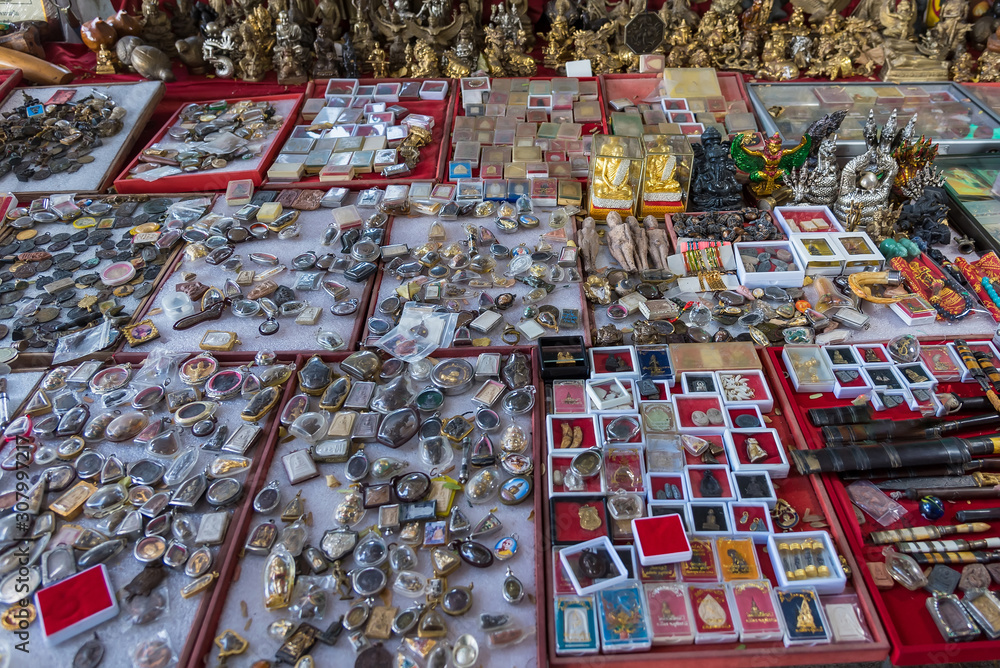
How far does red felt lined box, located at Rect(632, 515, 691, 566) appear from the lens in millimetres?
1759

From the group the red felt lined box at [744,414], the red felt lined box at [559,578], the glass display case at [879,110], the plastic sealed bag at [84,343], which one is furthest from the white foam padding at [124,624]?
the glass display case at [879,110]

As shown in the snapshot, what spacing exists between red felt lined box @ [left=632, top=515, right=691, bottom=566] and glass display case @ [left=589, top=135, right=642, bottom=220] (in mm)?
1668

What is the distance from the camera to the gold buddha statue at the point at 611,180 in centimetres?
302

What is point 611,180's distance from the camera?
3057 millimetres

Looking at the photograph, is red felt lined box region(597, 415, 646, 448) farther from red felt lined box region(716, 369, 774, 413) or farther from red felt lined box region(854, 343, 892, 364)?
red felt lined box region(854, 343, 892, 364)

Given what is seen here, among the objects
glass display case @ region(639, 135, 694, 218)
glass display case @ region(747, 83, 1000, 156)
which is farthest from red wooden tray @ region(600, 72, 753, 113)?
glass display case @ region(639, 135, 694, 218)

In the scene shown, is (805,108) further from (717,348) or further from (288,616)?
(288,616)

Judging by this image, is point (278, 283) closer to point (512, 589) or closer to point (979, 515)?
point (512, 589)

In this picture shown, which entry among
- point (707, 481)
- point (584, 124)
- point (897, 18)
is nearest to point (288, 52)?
point (584, 124)

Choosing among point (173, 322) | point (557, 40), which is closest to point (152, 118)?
point (173, 322)

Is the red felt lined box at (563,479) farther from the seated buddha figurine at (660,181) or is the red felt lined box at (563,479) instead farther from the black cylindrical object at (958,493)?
the seated buddha figurine at (660,181)

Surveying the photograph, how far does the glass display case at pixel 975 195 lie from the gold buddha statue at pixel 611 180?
1.48 metres

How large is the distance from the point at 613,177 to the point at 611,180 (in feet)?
0.06

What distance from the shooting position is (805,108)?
3.62m
